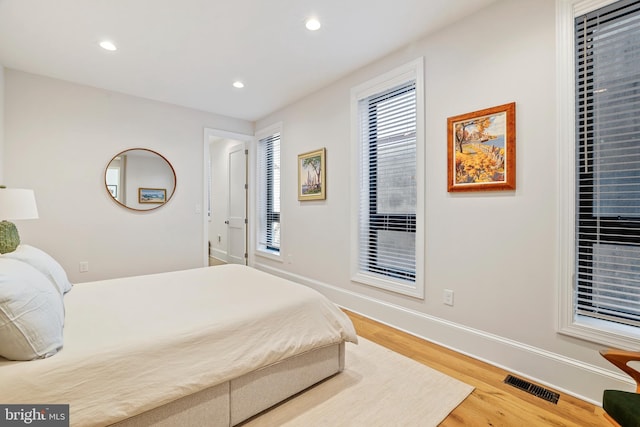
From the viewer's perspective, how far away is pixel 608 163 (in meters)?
1.71

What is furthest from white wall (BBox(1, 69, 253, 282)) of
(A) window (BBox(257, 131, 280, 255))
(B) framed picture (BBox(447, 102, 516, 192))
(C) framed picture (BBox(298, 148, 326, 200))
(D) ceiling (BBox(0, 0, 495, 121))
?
(B) framed picture (BBox(447, 102, 516, 192))

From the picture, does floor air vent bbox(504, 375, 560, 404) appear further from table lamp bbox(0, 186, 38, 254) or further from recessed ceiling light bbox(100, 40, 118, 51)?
recessed ceiling light bbox(100, 40, 118, 51)

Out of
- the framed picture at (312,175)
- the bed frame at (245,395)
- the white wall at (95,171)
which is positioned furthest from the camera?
the framed picture at (312,175)

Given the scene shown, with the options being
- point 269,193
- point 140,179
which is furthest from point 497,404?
point 140,179

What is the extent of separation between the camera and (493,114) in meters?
2.14

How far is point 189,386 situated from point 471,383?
1.73 meters

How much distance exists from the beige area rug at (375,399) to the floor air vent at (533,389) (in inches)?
12.6

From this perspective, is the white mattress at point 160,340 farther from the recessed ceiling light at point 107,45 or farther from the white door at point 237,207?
the white door at point 237,207

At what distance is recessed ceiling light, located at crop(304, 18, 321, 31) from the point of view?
2.29 m

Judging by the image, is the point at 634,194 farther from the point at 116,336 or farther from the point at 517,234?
the point at 116,336

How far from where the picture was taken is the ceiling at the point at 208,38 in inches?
84.8

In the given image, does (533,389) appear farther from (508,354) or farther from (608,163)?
(608,163)

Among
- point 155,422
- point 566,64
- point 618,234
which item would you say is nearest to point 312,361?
point 155,422

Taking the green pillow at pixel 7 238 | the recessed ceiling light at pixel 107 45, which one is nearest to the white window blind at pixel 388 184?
the recessed ceiling light at pixel 107 45
